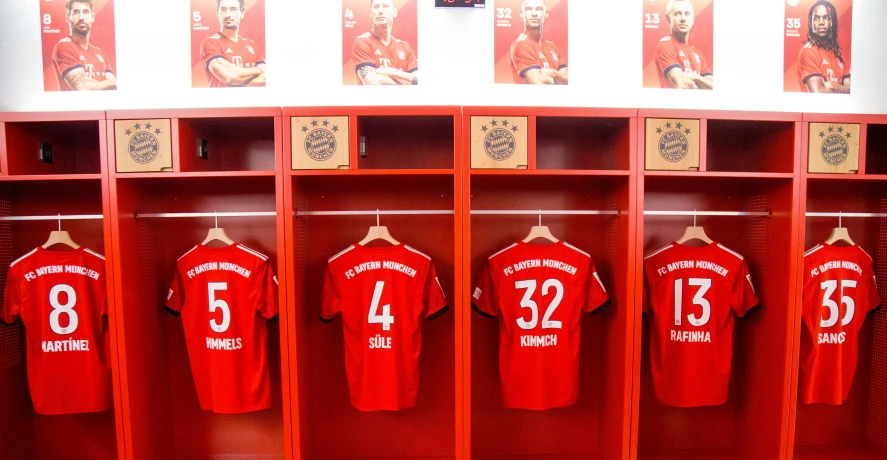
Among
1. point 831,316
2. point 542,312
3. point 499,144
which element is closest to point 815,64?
point 831,316

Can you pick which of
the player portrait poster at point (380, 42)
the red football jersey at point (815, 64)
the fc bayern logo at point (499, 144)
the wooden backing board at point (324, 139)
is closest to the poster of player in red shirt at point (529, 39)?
the player portrait poster at point (380, 42)

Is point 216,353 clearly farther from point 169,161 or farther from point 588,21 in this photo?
point 588,21

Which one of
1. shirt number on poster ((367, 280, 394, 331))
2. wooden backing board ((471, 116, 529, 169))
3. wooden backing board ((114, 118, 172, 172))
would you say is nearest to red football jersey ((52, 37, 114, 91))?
wooden backing board ((114, 118, 172, 172))

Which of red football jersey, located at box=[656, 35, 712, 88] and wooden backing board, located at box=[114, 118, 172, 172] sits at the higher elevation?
red football jersey, located at box=[656, 35, 712, 88]

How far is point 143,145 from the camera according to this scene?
5.89ft

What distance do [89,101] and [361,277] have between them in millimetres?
1903

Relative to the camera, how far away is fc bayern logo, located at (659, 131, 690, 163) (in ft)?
5.96

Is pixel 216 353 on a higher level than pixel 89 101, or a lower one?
lower

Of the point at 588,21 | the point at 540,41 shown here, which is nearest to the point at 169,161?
the point at 540,41

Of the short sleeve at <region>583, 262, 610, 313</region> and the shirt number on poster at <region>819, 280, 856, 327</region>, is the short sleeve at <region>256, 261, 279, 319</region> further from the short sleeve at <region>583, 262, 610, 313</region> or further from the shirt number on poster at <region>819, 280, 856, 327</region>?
the shirt number on poster at <region>819, 280, 856, 327</region>

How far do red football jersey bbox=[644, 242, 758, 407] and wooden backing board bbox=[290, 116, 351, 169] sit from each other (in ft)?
5.33

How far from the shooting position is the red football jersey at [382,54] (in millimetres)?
2229

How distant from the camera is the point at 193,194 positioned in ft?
7.25

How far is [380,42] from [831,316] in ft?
9.22
